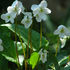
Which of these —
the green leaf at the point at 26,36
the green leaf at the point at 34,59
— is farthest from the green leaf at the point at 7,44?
the green leaf at the point at 34,59

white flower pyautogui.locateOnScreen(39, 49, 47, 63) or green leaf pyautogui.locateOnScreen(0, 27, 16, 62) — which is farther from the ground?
green leaf pyautogui.locateOnScreen(0, 27, 16, 62)

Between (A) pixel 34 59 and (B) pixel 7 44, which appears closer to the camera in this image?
(A) pixel 34 59

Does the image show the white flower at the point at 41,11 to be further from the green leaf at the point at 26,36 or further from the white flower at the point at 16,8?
the green leaf at the point at 26,36

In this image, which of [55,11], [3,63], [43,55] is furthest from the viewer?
[55,11]

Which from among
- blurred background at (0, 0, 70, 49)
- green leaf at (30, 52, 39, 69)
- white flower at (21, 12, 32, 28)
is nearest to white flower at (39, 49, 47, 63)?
green leaf at (30, 52, 39, 69)

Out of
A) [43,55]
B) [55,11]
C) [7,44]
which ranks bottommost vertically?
[43,55]

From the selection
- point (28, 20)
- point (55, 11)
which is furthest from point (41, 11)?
point (55, 11)

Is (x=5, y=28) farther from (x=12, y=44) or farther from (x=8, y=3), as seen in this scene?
(x=8, y=3)

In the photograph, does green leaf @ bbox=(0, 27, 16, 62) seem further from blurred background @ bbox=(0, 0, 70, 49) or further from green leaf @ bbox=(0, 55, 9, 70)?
blurred background @ bbox=(0, 0, 70, 49)

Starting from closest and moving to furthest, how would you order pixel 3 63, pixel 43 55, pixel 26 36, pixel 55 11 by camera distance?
pixel 43 55 → pixel 3 63 → pixel 26 36 → pixel 55 11

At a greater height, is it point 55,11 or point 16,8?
point 55,11

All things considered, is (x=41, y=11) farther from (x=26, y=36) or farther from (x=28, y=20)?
(x=26, y=36)
